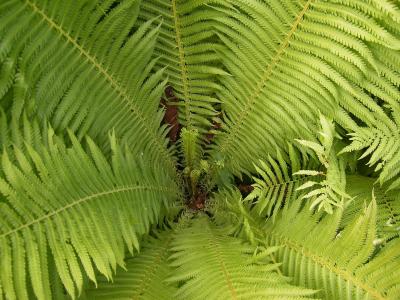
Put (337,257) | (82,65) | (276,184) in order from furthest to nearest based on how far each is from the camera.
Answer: (276,184), (82,65), (337,257)

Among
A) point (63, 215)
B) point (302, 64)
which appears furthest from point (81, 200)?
point (302, 64)

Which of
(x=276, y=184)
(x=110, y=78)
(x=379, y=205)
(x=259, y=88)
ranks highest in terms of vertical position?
(x=110, y=78)

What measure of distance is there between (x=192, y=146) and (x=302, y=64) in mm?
644

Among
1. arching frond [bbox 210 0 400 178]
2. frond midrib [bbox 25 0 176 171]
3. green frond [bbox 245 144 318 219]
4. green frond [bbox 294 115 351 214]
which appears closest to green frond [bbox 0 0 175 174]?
frond midrib [bbox 25 0 176 171]

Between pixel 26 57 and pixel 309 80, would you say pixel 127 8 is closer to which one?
pixel 26 57

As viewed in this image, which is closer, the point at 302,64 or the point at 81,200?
the point at 81,200

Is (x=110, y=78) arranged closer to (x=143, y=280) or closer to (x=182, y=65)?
(x=182, y=65)

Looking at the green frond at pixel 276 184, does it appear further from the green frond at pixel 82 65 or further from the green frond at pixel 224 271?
the green frond at pixel 82 65

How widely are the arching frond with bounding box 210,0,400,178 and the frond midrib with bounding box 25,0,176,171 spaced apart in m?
0.41

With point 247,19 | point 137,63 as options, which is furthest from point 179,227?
point 247,19

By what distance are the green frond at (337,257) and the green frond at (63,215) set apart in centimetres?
63

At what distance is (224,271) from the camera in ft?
5.44

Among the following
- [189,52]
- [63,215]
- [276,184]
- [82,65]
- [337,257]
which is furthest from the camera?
[189,52]

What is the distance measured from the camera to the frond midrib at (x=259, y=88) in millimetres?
1800
